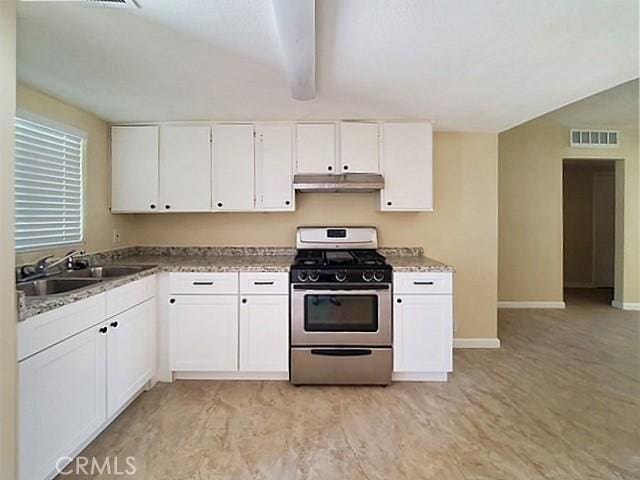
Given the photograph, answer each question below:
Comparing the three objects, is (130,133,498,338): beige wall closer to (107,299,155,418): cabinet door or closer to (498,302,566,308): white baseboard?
(107,299,155,418): cabinet door

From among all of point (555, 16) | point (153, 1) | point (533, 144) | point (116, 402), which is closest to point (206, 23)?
point (153, 1)

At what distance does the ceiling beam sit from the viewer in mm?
1582

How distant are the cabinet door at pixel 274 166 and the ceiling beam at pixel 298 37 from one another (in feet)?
3.44

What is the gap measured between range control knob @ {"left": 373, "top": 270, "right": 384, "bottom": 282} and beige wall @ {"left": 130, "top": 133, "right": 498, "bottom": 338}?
898mm

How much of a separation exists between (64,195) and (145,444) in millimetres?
1911

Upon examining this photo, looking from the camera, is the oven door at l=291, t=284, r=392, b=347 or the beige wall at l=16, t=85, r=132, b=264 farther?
the oven door at l=291, t=284, r=392, b=347

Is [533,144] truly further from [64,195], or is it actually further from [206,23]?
[64,195]

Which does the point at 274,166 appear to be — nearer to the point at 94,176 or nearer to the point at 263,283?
the point at 263,283

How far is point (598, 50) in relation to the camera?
7.08 feet

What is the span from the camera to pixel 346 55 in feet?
7.27

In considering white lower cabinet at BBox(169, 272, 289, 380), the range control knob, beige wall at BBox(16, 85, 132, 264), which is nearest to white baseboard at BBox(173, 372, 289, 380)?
white lower cabinet at BBox(169, 272, 289, 380)

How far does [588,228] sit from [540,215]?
2.57m

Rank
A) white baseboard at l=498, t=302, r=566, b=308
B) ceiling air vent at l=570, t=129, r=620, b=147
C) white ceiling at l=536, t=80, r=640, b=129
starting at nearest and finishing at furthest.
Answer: white ceiling at l=536, t=80, r=640, b=129 < ceiling air vent at l=570, t=129, r=620, b=147 < white baseboard at l=498, t=302, r=566, b=308

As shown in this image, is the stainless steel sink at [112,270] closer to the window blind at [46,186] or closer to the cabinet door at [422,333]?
the window blind at [46,186]
